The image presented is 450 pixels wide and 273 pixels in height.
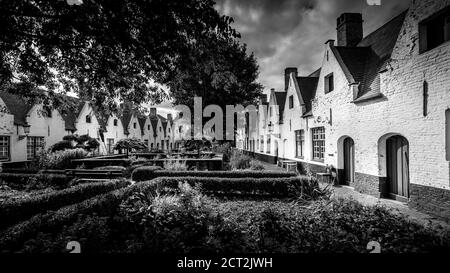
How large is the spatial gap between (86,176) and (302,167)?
13272 millimetres

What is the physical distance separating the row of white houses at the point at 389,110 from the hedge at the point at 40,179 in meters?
13.6

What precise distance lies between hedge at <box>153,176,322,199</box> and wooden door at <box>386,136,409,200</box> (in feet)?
9.88

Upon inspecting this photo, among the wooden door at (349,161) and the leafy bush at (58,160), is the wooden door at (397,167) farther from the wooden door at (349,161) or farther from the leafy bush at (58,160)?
the leafy bush at (58,160)

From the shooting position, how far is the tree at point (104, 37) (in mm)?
4309

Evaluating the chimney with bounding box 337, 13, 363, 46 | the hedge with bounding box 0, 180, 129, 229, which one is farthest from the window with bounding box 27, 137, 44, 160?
the chimney with bounding box 337, 13, 363, 46

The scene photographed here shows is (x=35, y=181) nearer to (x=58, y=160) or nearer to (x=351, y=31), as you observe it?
(x=58, y=160)

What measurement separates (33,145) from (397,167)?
26.9 metres

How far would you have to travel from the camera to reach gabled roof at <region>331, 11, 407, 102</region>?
8.93 m

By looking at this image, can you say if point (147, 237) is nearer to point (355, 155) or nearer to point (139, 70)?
point (139, 70)

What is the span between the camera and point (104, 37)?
4602 millimetres

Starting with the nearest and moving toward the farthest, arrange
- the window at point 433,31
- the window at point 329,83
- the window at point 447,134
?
the window at point 447,134, the window at point 433,31, the window at point 329,83

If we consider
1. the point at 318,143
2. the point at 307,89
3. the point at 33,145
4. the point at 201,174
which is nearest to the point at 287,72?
the point at 307,89

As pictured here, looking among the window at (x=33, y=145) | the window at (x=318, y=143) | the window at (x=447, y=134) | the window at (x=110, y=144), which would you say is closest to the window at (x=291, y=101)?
the window at (x=318, y=143)

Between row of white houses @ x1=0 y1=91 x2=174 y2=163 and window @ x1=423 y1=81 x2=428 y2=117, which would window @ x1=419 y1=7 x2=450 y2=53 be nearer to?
window @ x1=423 y1=81 x2=428 y2=117
